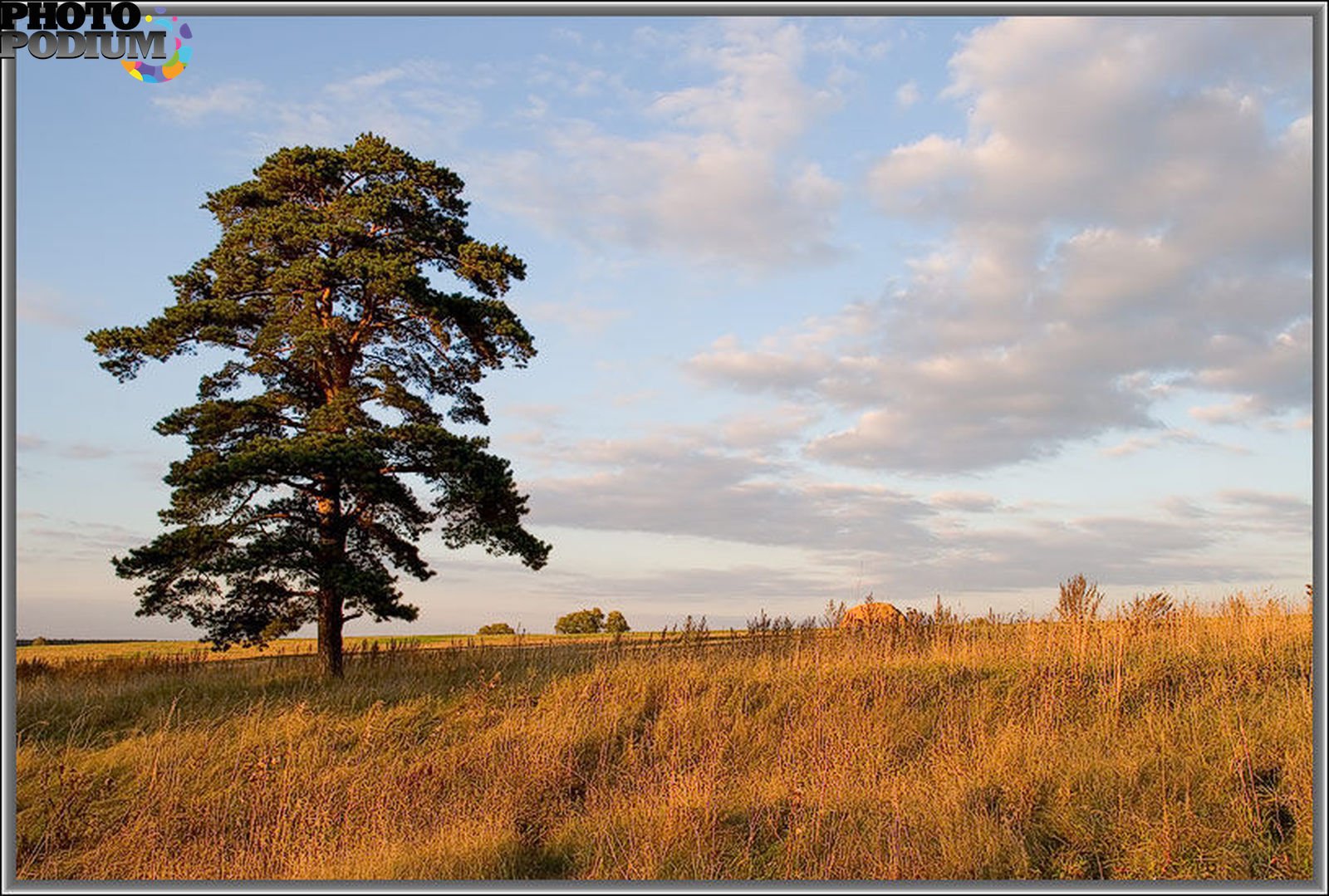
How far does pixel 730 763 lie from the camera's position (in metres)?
8.93

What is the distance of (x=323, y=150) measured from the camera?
55.2 ft

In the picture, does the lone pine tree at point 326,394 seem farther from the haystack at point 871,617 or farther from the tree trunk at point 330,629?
the haystack at point 871,617

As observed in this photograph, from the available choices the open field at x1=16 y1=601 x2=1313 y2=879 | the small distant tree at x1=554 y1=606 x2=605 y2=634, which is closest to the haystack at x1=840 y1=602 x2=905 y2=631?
the open field at x1=16 y1=601 x2=1313 y2=879

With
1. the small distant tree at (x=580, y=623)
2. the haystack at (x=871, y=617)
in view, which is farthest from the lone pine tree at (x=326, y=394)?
the small distant tree at (x=580, y=623)

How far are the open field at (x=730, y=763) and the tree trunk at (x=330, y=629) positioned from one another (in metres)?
1.01

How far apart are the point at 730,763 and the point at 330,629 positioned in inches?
349

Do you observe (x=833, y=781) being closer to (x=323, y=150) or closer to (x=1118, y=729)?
(x=1118, y=729)

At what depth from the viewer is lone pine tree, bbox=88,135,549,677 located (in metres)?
14.7

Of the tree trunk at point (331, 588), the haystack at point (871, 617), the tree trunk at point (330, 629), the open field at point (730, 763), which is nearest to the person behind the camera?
the open field at point (730, 763)

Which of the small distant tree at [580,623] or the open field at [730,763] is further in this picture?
the small distant tree at [580,623]

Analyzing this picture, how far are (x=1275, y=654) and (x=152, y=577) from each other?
15.9 meters

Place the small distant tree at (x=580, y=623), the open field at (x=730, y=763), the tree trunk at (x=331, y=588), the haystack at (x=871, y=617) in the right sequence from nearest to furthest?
the open field at (x=730, y=763)
the haystack at (x=871, y=617)
the tree trunk at (x=331, y=588)
the small distant tree at (x=580, y=623)

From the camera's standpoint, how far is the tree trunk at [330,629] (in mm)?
15242

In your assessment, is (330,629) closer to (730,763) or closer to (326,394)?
(326,394)
